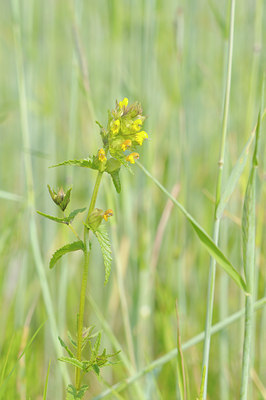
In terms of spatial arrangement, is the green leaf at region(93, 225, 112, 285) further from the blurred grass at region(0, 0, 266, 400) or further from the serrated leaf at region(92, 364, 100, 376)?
the blurred grass at region(0, 0, 266, 400)

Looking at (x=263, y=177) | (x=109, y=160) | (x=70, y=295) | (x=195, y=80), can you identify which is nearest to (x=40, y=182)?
(x=70, y=295)

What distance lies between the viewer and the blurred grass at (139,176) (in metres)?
0.89

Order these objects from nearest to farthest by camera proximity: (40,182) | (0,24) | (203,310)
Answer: (203,310) < (40,182) < (0,24)

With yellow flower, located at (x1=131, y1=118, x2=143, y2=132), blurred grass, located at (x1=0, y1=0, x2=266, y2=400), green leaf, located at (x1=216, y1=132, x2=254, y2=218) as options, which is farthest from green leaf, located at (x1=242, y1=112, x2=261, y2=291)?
blurred grass, located at (x1=0, y1=0, x2=266, y2=400)

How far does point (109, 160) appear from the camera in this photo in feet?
1.43

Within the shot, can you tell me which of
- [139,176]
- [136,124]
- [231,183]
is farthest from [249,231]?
[139,176]

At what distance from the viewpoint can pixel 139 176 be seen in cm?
109

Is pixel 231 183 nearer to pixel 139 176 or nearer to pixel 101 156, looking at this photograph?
pixel 101 156

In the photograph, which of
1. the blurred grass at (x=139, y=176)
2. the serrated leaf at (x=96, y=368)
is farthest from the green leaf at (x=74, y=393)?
the blurred grass at (x=139, y=176)

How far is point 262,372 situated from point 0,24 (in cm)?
142

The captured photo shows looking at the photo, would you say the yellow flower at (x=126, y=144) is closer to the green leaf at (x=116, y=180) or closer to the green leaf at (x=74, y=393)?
the green leaf at (x=116, y=180)

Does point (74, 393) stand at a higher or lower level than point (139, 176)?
lower

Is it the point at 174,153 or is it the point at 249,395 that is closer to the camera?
the point at 249,395

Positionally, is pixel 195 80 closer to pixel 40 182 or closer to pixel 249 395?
pixel 40 182
